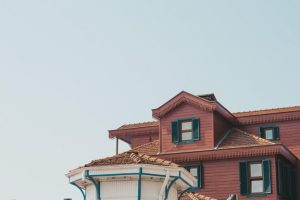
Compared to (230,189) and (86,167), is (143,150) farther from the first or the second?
(86,167)

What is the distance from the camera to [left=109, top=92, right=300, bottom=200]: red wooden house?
118 feet

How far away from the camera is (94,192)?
21.5 m

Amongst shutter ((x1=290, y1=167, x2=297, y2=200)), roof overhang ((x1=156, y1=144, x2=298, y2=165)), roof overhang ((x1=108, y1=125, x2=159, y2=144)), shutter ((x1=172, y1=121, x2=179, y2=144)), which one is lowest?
shutter ((x1=290, y1=167, x2=297, y2=200))

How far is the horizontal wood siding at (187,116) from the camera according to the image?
38156 millimetres

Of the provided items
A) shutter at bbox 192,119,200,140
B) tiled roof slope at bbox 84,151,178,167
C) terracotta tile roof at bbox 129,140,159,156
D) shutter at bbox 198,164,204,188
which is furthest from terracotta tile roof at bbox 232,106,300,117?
tiled roof slope at bbox 84,151,178,167

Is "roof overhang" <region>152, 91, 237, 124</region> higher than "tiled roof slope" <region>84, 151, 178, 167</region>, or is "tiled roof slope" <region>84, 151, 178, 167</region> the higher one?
"roof overhang" <region>152, 91, 237, 124</region>

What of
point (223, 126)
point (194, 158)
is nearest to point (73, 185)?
point (194, 158)

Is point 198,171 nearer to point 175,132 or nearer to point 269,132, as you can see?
point 175,132

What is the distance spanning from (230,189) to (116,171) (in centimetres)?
1729

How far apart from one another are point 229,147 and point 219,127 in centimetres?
244

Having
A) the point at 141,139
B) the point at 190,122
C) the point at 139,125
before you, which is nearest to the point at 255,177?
the point at 190,122

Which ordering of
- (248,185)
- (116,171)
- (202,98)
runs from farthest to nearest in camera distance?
(202,98) < (248,185) < (116,171)

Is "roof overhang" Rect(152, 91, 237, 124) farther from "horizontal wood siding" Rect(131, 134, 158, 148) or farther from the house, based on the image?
"horizontal wood siding" Rect(131, 134, 158, 148)

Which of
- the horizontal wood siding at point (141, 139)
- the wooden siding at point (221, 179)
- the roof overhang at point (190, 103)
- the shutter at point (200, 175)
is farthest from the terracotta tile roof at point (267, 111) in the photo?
the horizontal wood siding at point (141, 139)
